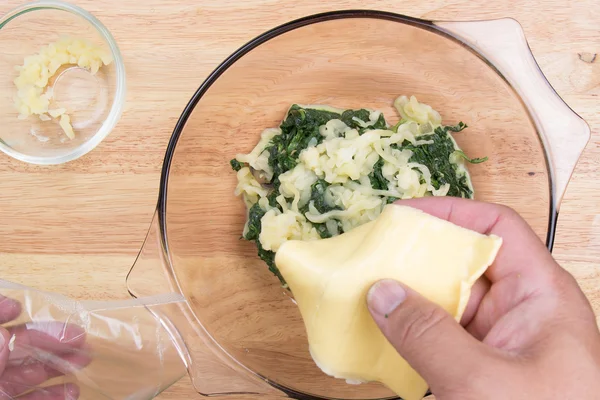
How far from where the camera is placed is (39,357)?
5.95 ft

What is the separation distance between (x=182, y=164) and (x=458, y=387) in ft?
4.13

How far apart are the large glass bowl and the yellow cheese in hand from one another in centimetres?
32

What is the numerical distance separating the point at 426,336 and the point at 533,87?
1057 millimetres

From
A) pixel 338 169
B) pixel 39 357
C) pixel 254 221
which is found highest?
pixel 338 169

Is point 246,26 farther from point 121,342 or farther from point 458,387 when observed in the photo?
point 458,387

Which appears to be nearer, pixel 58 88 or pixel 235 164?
pixel 235 164

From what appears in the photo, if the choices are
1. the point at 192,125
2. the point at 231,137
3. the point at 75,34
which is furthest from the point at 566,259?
the point at 75,34

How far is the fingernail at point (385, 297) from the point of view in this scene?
4.82 feet

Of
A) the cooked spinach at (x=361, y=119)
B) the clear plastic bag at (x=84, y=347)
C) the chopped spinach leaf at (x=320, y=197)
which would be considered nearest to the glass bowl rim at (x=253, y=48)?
the clear plastic bag at (x=84, y=347)

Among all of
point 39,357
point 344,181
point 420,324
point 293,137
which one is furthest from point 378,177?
point 39,357

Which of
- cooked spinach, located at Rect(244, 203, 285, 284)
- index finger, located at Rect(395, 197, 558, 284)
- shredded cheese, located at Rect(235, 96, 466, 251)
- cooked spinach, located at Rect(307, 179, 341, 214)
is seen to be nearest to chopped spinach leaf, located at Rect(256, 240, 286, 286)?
cooked spinach, located at Rect(244, 203, 285, 284)

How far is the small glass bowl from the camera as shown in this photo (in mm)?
2289

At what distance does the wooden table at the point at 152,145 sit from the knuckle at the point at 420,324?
1.05 m

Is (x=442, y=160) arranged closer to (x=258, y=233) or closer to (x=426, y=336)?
(x=258, y=233)
